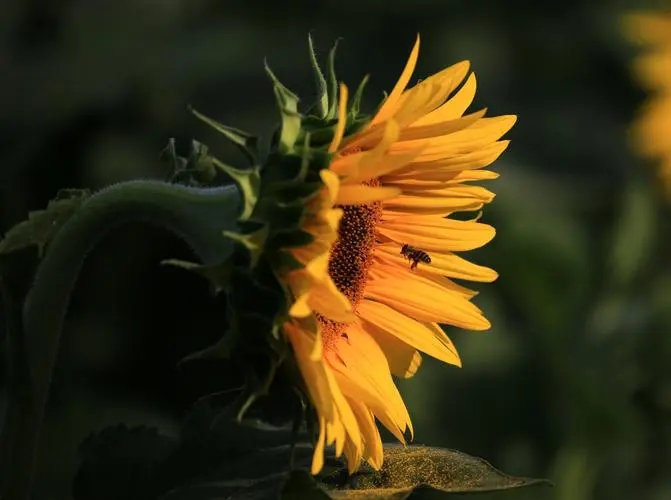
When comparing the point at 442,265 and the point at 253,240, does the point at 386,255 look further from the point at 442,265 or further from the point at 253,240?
the point at 253,240

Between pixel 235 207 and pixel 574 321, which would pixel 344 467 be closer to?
pixel 235 207

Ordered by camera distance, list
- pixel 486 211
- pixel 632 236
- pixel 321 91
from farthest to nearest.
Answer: pixel 486 211, pixel 632 236, pixel 321 91

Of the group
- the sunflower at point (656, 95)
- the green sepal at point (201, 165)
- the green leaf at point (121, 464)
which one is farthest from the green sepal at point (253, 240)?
the sunflower at point (656, 95)

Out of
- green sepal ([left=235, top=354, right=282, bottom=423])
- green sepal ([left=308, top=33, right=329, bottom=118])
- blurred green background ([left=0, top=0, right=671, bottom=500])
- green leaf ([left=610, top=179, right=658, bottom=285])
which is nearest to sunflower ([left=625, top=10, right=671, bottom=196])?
blurred green background ([left=0, top=0, right=671, bottom=500])

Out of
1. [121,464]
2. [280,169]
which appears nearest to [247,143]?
[280,169]

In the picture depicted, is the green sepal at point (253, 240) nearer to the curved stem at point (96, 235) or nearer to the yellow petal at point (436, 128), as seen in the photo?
the curved stem at point (96, 235)

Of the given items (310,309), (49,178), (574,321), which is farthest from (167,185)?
(49,178)

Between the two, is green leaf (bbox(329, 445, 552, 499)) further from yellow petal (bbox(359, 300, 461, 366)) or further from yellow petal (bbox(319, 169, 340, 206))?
yellow petal (bbox(319, 169, 340, 206))
